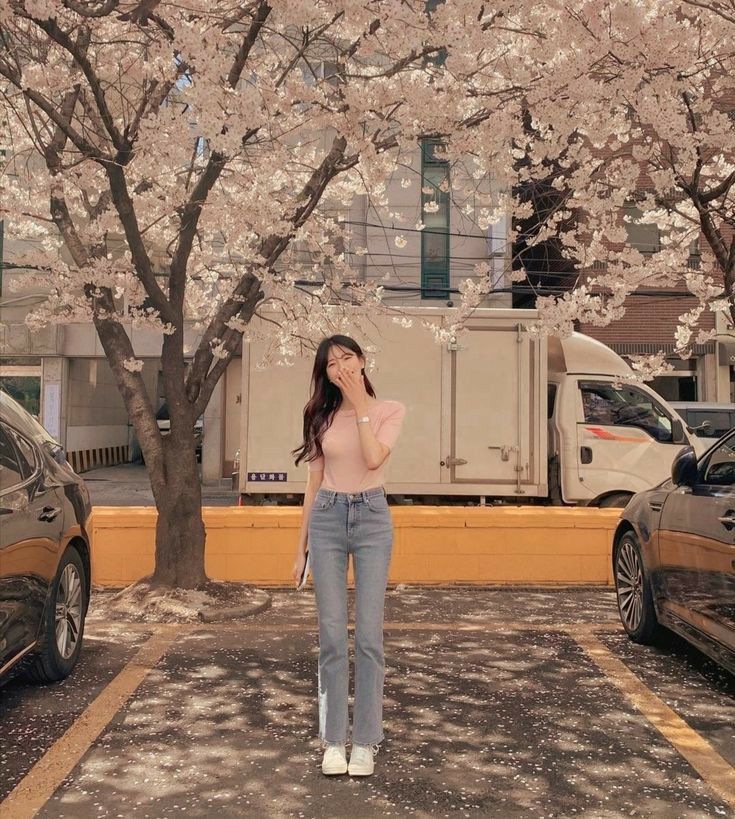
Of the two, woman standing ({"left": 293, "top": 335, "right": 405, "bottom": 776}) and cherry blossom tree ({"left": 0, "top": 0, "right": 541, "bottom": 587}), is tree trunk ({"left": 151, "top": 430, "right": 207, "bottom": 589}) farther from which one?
woman standing ({"left": 293, "top": 335, "right": 405, "bottom": 776})

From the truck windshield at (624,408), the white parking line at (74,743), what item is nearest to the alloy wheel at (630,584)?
the white parking line at (74,743)

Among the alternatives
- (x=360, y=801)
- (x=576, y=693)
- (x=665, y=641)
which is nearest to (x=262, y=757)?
(x=360, y=801)

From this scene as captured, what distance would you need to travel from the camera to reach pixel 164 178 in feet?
28.9

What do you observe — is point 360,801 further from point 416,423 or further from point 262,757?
point 416,423

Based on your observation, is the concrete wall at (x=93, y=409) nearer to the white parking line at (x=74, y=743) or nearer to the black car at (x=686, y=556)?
the white parking line at (x=74, y=743)

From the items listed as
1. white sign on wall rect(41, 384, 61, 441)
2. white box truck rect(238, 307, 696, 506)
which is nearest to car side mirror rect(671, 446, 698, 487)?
white box truck rect(238, 307, 696, 506)

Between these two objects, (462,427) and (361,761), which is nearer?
(361,761)

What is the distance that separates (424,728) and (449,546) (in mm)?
3863

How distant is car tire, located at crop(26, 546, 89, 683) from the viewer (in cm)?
455

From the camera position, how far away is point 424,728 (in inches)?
160

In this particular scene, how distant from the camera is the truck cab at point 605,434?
9.71m

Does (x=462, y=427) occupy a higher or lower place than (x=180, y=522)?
higher

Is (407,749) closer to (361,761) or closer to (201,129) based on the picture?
(361,761)

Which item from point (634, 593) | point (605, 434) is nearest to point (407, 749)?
point (634, 593)
